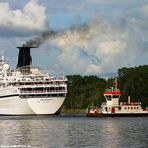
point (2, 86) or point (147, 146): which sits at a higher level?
point (2, 86)

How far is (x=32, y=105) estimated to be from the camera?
186m

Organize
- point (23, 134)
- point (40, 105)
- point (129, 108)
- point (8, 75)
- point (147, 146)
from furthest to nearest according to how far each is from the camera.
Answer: point (8, 75), point (40, 105), point (129, 108), point (23, 134), point (147, 146)

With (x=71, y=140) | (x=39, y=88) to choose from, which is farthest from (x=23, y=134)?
(x=39, y=88)

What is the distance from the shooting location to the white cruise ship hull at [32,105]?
18562 centimetres

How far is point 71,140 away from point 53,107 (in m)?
105

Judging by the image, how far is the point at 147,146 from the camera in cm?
7250

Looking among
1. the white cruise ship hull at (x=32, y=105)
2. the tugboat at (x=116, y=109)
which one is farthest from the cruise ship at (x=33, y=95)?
the tugboat at (x=116, y=109)

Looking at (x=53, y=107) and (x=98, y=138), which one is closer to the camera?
(x=98, y=138)

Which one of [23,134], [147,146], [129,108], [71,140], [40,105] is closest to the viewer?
[147,146]

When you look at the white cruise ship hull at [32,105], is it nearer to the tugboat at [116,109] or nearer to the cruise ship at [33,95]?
the cruise ship at [33,95]

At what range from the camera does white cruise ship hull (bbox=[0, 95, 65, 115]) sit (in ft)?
609

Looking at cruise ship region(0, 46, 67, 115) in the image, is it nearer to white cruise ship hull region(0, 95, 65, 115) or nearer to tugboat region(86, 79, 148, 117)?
white cruise ship hull region(0, 95, 65, 115)

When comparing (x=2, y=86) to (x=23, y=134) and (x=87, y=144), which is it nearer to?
(x=23, y=134)

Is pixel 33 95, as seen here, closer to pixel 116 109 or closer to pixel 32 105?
pixel 32 105
